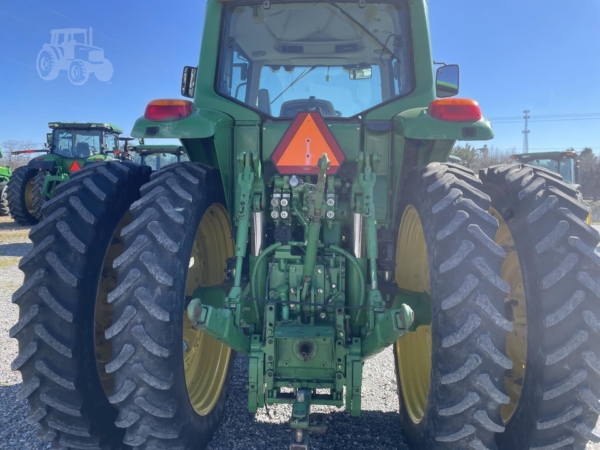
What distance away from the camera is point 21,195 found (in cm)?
1416

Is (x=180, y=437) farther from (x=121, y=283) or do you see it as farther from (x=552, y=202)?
(x=552, y=202)

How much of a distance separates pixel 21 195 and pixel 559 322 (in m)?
15.4

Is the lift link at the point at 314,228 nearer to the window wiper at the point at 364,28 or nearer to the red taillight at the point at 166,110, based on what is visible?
the red taillight at the point at 166,110

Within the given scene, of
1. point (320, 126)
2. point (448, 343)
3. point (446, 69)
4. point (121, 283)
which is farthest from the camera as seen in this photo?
point (446, 69)

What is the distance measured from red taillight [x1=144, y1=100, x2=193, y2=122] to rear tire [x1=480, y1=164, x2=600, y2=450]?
1813 mm

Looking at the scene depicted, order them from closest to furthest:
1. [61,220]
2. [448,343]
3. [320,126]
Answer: [448,343], [61,220], [320,126]

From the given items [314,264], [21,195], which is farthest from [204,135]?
[21,195]

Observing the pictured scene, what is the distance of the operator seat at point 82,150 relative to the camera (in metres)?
15.4

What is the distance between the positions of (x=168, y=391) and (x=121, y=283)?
0.53 meters

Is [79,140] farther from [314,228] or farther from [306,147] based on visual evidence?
[314,228]

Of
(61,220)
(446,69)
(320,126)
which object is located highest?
(446,69)

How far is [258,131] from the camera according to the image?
9.94 ft

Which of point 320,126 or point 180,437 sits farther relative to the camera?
point 320,126

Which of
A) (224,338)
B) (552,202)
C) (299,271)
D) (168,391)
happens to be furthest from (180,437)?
(552,202)
